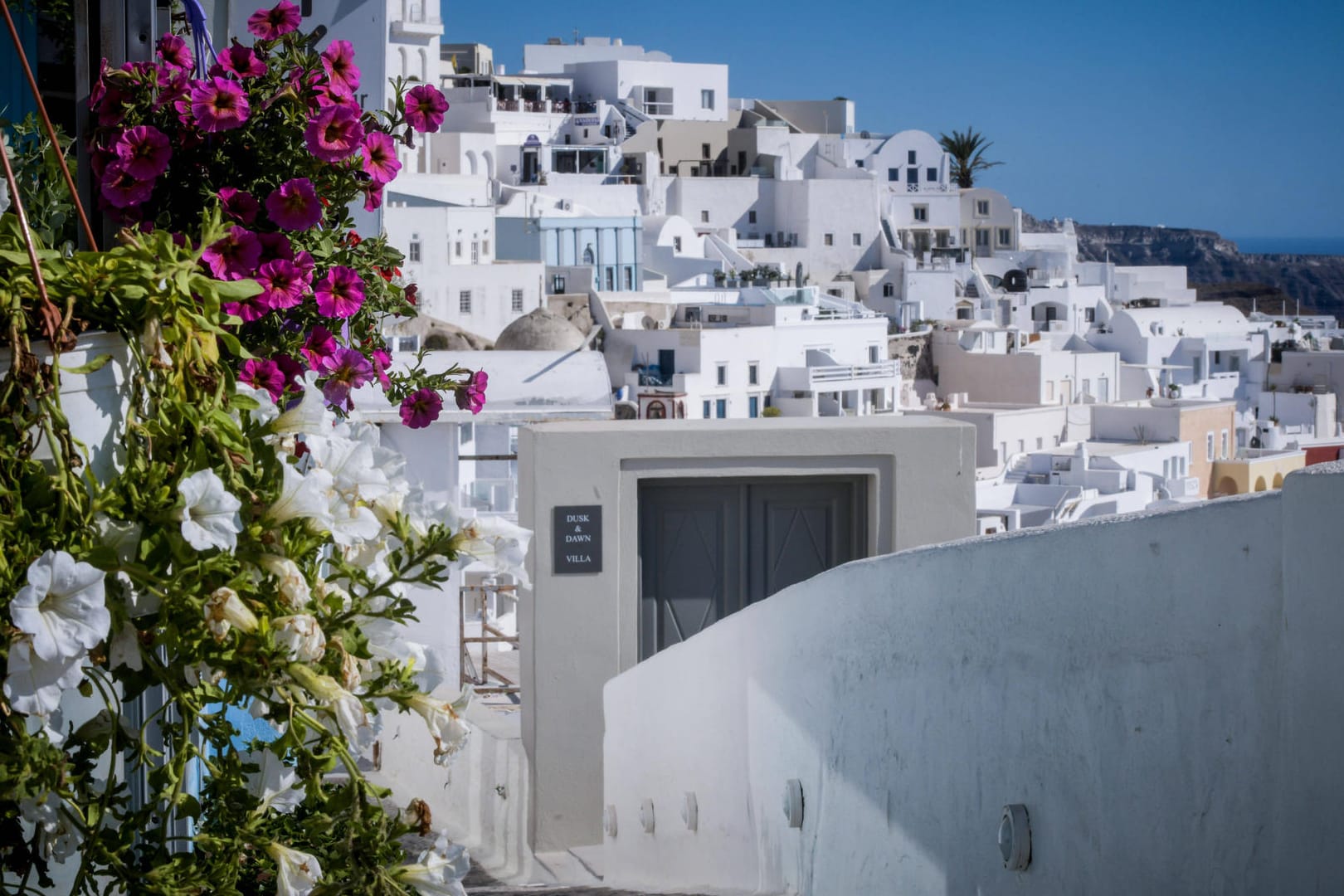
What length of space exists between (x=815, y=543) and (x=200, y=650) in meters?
5.81

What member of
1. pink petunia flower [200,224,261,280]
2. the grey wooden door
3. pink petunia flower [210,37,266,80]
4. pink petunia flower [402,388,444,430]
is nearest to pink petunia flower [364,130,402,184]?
pink petunia flower [210,37,266,80]

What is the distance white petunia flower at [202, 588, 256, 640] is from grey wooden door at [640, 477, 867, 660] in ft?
18.4

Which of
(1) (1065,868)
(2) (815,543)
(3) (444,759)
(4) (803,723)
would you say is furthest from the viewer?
(2) (815,543)

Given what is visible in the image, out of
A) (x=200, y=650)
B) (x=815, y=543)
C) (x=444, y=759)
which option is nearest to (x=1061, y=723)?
(x=444, y=759)

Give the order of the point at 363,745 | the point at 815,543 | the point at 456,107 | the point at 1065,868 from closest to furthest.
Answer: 1. the point at 363,745
2. the point at 1065,868
3. the point at 815,543
4. the point at 456,107

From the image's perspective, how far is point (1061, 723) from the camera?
2631 mm

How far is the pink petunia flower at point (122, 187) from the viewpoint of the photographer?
2.43 m

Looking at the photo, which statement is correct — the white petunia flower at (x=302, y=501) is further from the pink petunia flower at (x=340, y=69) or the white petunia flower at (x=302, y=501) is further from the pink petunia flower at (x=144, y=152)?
the pink petunia flower at (x=340, y=69)

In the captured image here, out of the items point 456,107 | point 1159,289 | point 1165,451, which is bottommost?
point 1165,451

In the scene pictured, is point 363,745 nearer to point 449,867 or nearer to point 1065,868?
point 449,867

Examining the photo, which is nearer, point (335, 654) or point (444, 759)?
point (335, 654)

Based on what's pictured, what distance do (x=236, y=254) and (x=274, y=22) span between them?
2.47 feet

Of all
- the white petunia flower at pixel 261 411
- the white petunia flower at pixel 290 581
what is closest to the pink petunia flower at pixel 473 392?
the white petunia flower at pixel 261 411

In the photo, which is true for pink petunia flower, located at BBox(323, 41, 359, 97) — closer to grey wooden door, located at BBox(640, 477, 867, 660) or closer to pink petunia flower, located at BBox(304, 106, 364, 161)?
pink petunia flower, located at BBox(304, 106, 364, 161)
